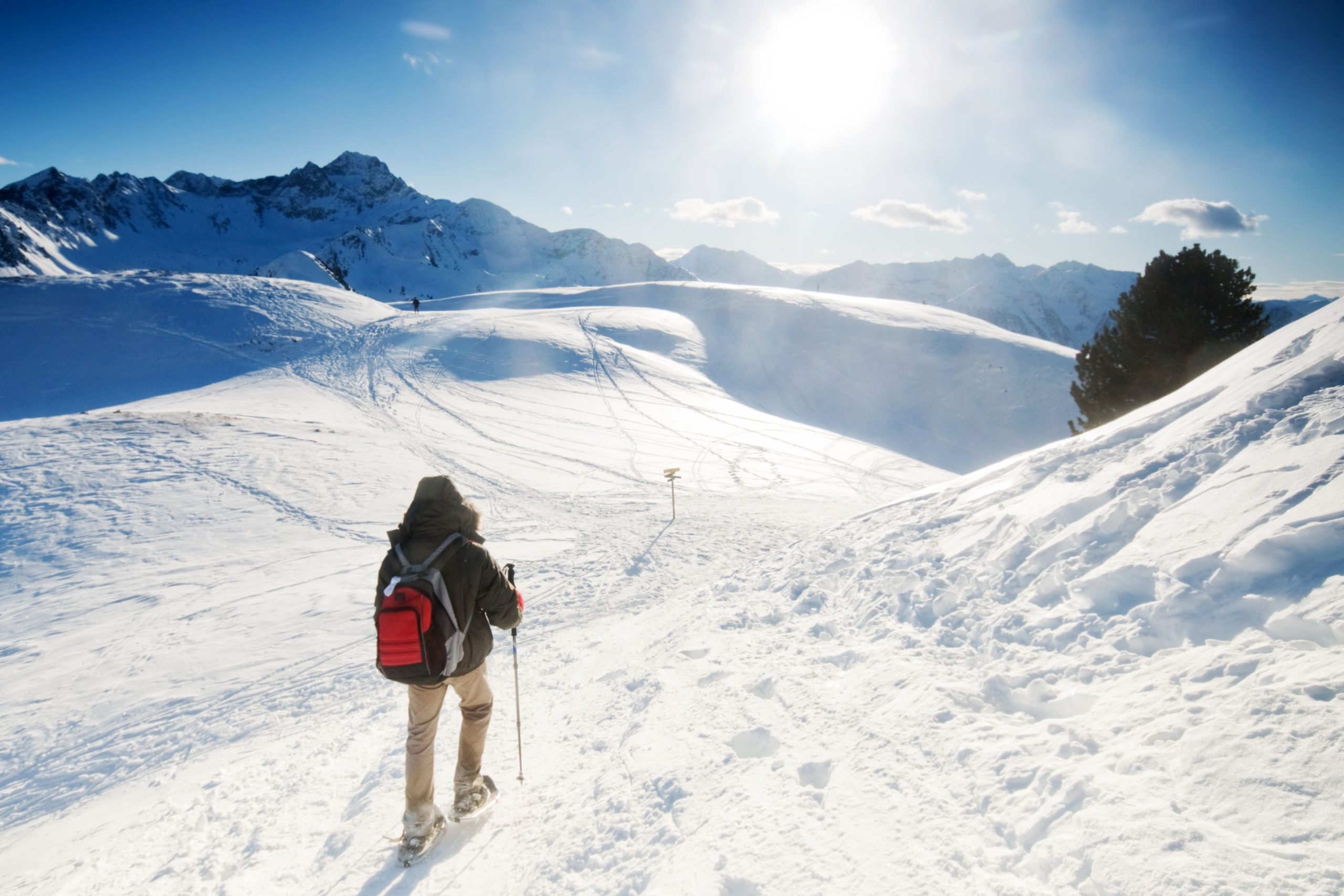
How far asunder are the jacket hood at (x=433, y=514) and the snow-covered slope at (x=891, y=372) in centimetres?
2500

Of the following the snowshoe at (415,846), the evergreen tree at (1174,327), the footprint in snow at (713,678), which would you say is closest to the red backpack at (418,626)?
the snowshoe at (415,846)

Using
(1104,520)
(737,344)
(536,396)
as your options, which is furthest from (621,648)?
(737,344)

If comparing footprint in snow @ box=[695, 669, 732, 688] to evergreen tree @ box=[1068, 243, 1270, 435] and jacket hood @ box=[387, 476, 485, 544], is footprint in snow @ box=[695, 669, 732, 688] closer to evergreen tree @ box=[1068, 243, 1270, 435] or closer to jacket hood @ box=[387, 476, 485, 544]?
jacket hood @ box=[387, 476, 485, 544]

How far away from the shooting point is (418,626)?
3545 mm

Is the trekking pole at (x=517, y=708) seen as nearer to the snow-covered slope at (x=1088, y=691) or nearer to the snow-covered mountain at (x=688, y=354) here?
the snow-covered slope at (x=1088, y=691)

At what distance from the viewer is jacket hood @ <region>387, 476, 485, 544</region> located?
12.2 ft

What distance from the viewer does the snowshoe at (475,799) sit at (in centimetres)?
423

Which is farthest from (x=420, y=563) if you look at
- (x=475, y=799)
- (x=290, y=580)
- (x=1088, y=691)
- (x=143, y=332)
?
(x=143, y=332)

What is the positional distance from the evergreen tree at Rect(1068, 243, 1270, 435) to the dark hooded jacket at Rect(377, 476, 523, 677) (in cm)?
2062

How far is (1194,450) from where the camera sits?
17.1 feet

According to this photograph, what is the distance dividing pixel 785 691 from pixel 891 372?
3318 centimetres

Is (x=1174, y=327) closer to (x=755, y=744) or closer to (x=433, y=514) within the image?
(x=755, y=744)

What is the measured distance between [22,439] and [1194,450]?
20.9m

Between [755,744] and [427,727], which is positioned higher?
[427,727]
